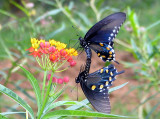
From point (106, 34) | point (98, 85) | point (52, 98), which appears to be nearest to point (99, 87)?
point (98, 85)

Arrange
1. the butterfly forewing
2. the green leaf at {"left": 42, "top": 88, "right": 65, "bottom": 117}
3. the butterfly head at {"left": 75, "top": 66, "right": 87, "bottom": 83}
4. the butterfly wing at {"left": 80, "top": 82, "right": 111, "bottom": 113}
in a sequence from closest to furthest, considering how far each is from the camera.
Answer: the green leaf at {"left": 42, "top": 88, "right": 65, "bottom": 117}
the butterfly wing at {"left": 80, "top": 82, "right": 111, "bottom": 113}
the butterfly head at {"left": 75, "top": 66, "right": 87, "bottom": 83}
the butterfly forewing

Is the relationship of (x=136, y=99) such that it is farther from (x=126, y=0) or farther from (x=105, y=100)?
(x=126, y=0)

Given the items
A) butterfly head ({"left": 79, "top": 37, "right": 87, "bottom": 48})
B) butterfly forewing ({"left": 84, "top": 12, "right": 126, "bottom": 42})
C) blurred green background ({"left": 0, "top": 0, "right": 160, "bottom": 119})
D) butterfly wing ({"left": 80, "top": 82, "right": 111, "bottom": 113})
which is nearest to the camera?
butterfly wing ({"left": 80, "top": 82, "right": 111, "bottom": 113})

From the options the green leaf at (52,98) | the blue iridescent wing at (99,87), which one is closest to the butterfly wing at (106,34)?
the blue iridescent wing at (99,87)

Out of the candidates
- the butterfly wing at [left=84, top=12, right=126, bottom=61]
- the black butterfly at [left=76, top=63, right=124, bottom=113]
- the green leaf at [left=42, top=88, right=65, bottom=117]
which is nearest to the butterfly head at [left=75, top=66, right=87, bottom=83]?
the black butterfly at [left=76, top=63, right=124, bottom=113]

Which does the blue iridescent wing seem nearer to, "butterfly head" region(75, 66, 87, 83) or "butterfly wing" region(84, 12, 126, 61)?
"butterfly head" region(75, 66, 87, 83)

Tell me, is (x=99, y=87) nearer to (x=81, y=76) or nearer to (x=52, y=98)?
(x=81, y=76)
